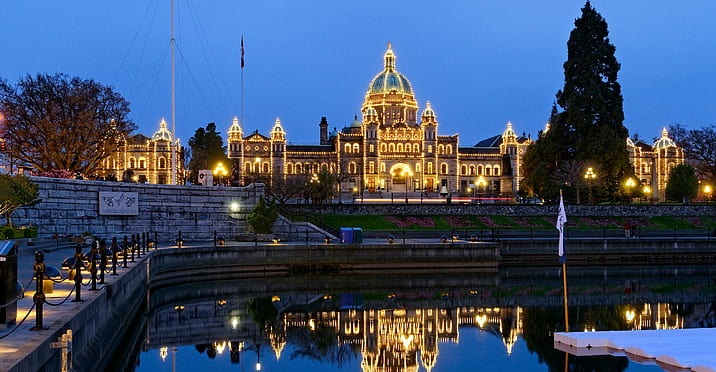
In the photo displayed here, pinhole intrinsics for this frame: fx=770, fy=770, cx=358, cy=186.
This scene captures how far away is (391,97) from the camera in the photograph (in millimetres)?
150875

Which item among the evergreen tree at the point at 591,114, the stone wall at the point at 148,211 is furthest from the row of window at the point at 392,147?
the stone wall at the point at 148,211

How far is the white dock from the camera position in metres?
17.1

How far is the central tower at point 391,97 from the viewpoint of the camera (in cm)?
15038

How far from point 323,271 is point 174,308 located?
12719 millimetres

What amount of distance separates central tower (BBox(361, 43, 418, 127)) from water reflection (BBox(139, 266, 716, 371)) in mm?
112750

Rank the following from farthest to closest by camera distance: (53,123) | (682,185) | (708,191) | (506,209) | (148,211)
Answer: (708,191), (682,185), (506,209), (53,123), (148,211)

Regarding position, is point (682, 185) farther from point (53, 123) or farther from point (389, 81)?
point (389, 81)

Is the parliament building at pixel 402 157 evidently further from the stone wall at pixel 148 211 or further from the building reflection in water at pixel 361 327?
the building reflection in water at pixel 361 327

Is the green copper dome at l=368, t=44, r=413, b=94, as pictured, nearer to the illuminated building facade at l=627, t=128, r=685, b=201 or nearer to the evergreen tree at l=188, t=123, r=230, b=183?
the illuminated building facade at l=627, t=128, r=685, b=201

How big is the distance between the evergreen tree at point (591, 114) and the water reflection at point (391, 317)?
2948cm

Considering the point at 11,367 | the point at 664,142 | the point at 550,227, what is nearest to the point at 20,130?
the point at 550,227

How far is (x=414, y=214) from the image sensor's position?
196 feet

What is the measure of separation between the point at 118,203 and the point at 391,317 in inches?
738

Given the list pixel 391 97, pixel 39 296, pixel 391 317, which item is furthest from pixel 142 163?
pixel 39 296
